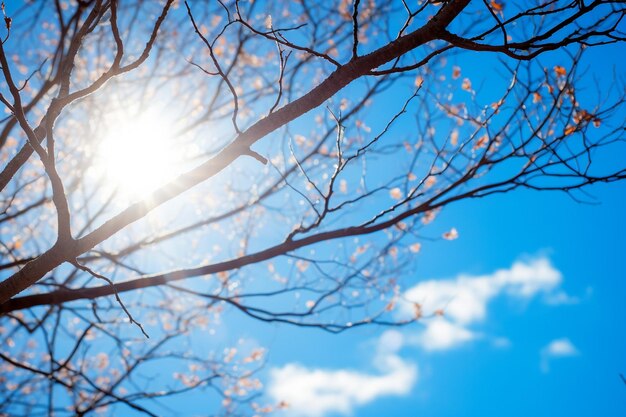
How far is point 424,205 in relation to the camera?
13.0 feet

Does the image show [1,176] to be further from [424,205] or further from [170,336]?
[170,336]

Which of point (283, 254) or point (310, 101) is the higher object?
point (283, 254)

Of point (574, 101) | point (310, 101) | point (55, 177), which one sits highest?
point (574, 101)

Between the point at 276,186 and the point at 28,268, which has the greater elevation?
the point at 276,186

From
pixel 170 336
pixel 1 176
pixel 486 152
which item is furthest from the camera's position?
pixel 170 336

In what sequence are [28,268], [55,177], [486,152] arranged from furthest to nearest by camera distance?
[486,152], [28,268], [55,177]

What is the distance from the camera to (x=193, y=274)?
3963mm

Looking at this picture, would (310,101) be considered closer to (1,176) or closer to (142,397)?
(1,176)

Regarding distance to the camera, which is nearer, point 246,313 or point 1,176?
point 1,176

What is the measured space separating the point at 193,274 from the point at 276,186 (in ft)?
8.56

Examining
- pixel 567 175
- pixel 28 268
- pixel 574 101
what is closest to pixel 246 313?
pixel 28 268

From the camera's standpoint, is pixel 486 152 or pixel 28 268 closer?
pixel 28 268

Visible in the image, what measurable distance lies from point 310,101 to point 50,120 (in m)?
1.40

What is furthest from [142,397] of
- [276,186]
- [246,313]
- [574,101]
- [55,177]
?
[574,101]
